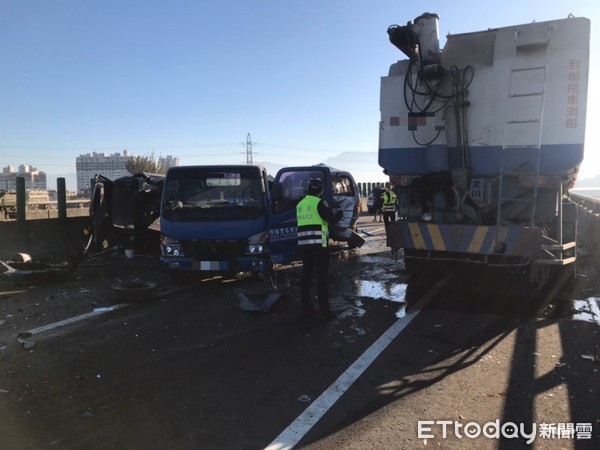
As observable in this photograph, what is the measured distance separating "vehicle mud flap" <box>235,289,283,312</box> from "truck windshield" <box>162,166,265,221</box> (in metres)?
1.55

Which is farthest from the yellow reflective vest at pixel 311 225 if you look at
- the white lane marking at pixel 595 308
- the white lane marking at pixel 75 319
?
the white lane marking at pixel 595 308

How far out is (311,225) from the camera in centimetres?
596

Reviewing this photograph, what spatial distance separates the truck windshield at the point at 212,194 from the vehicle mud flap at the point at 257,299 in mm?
1550

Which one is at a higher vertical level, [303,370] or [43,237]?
[43,237]

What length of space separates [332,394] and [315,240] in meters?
2.45

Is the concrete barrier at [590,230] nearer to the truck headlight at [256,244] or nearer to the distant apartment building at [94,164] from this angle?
the truck headlight at [256,244]

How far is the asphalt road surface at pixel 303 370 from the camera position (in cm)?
329

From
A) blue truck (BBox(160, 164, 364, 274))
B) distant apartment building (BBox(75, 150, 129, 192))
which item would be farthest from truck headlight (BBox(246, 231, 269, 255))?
distant apartment building (BBox(75, 150, 129, 192))

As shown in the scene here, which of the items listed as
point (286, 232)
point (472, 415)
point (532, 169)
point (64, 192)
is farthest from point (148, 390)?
point (64, 192)

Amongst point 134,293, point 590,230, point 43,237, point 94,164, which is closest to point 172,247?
point 134,293

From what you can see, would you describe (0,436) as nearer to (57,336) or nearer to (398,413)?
(57,336)

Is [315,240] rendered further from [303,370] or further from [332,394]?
[332,394]

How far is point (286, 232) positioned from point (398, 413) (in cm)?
467

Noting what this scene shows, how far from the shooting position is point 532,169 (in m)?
6.12
